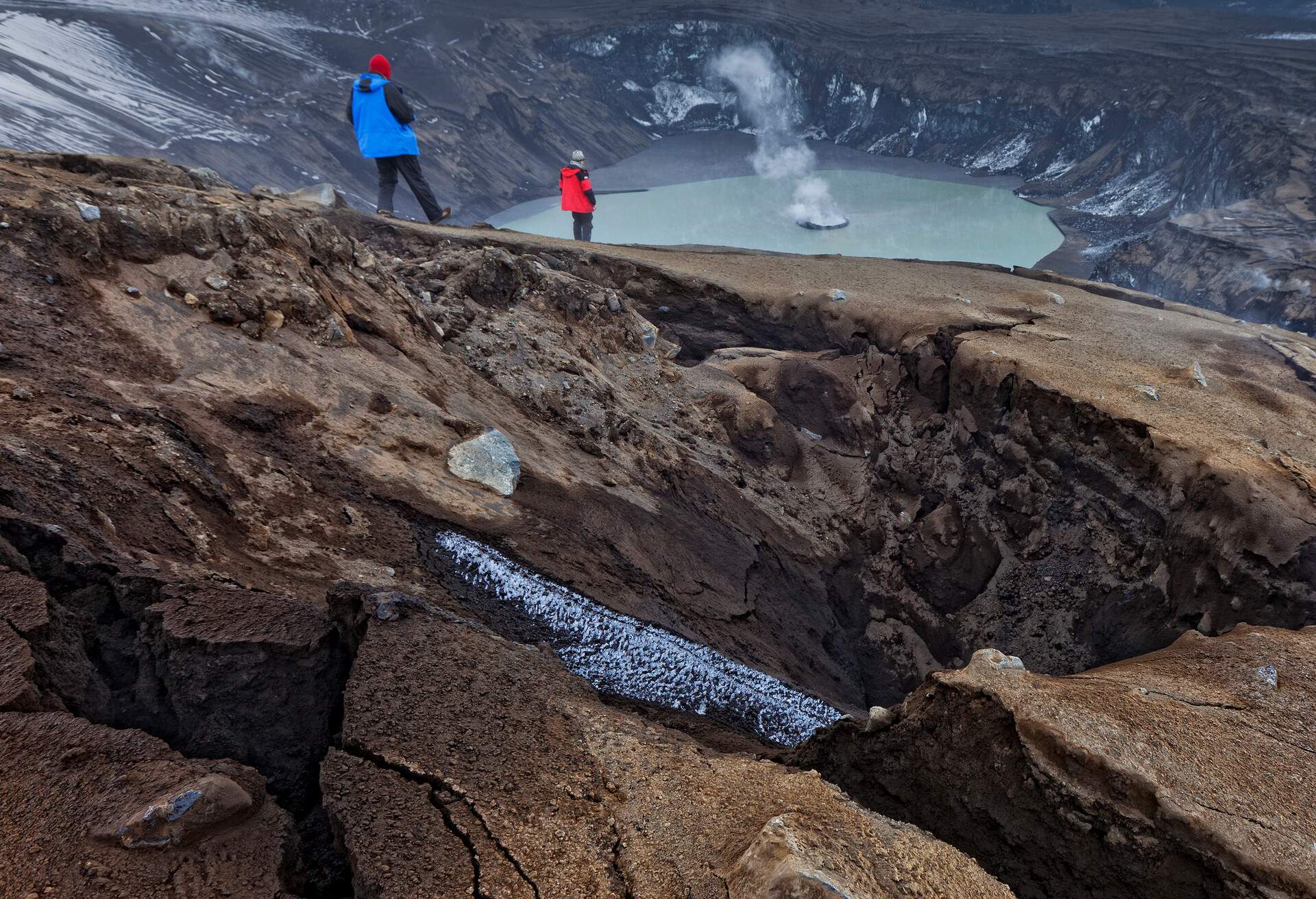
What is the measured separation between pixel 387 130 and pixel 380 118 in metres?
0.10

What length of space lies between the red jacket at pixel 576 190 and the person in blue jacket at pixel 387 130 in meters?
1.74

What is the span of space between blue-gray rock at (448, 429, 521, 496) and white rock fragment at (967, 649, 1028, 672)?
6.20 feet

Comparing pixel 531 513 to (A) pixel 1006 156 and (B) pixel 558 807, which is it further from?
(A) pixel 1006 156

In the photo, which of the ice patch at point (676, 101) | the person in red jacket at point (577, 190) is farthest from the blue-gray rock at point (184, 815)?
the ice patch at point (676, 101)

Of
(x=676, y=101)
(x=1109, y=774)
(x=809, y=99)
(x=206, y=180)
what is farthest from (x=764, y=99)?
(x=1109, y=774)

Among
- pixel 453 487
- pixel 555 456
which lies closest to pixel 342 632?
pixel 453 487

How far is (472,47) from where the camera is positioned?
56.7ft

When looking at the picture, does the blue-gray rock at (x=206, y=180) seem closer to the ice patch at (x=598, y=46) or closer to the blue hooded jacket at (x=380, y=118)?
the blue hooded jacket at (x=380, y=118)

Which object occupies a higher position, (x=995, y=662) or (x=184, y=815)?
(x=184, y=815)

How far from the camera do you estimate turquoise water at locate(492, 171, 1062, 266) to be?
12.5 meters

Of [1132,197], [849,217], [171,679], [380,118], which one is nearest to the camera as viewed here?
[171,679]

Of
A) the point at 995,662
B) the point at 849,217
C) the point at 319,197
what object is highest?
the point at 319,197

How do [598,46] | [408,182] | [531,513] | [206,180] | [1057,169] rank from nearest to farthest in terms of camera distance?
1. [531,513]
2. [206,180]
3. [408,182]
4. [1057,169]
5. [598,46]

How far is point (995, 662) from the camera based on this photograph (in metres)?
2.21
